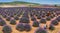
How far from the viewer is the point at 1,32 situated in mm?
24875

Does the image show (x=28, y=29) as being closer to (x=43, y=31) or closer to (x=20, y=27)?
(x=20, y=27)

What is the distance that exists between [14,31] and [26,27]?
1955mm

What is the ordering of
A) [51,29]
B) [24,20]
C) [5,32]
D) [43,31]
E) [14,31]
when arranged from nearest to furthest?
1. [43,31]
2. [5,32]
3. [14,31]
4. [51,29]
5. [24,20]

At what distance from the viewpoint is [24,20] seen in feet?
118

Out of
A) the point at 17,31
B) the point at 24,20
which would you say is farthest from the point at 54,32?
the point at 24,20

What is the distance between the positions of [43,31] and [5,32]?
4489 mm

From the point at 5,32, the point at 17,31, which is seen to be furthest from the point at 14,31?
the point at 5,32

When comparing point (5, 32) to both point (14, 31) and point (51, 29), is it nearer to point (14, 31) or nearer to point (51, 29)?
point (14, 31)

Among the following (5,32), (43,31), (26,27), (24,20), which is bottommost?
(43,31)

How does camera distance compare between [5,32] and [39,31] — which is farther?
[5,32]

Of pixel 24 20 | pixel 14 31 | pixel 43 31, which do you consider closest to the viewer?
pixel 43 31

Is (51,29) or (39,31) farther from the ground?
(51,29)

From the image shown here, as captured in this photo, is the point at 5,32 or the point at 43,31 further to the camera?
the point at 5,32

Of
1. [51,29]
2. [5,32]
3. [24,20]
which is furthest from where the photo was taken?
[24,20]
